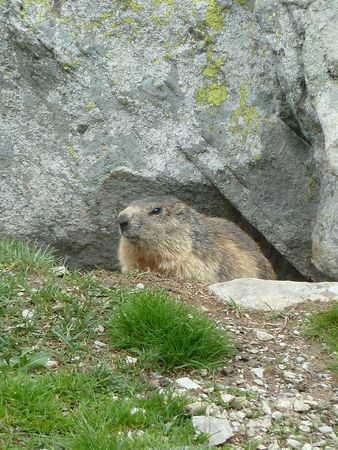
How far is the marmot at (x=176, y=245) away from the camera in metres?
8.30

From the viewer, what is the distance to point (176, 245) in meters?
8.52

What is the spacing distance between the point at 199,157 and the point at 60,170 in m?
1.38

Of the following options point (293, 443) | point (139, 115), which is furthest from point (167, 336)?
point (139, 115)

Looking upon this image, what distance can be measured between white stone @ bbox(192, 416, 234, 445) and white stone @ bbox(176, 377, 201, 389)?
0.43 metres

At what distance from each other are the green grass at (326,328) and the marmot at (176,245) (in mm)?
2039

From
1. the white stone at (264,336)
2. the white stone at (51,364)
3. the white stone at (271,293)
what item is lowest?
the white stone at (51,364)

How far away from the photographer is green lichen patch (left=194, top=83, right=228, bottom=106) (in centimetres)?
858

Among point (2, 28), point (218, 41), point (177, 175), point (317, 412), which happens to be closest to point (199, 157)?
point (177, 175)

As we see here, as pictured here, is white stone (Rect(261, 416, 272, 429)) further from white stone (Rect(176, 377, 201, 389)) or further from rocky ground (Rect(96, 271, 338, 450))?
white stone (Rect(176, 377, 201, 389))

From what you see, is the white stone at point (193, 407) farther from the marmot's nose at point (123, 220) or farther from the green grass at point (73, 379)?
the marmot's nose at point (123, 220)

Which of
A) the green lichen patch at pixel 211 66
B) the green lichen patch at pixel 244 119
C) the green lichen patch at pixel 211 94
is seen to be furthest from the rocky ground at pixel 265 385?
the green lichen patch at pixel 211 66

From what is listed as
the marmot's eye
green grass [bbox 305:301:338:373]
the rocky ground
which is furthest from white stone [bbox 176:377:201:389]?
the marmot's eye

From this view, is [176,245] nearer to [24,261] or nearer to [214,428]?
[24,261]

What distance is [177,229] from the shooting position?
28.1ft
